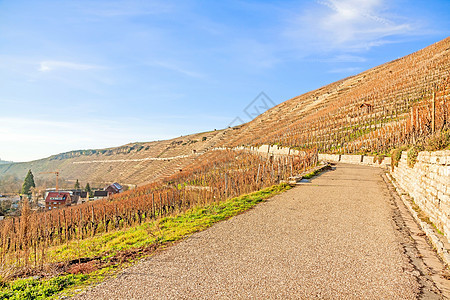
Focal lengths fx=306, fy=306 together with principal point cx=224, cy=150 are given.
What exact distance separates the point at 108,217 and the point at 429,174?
65.1 ft

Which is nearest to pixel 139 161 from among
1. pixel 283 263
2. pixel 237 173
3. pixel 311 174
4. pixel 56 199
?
pixel 56 199

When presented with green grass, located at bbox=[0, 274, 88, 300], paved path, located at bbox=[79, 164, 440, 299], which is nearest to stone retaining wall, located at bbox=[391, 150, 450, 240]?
paved path, located at bbox=[79, 164, 440, 299]

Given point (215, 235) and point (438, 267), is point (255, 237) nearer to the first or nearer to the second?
point (215, 235)

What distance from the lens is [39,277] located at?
5.97 m

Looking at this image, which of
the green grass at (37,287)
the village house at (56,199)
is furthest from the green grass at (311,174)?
the village house at (56,199)

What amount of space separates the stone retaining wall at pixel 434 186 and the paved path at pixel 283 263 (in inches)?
38.1

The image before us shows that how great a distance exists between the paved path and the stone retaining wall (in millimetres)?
968

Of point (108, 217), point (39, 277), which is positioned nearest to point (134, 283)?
point (39, 277)

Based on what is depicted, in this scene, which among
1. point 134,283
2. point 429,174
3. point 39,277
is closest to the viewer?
point 134,283

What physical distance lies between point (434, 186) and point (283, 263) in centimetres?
478

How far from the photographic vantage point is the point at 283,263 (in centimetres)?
574

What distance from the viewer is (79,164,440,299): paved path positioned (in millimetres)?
4660

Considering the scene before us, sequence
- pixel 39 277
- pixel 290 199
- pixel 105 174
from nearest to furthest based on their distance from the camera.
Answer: pixel 39 277 → pixel 290 199 → pixel 105 174

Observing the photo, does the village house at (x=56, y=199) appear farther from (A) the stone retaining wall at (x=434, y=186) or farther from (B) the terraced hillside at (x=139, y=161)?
(A) the stone retaining wall at (x=434, y=186)
